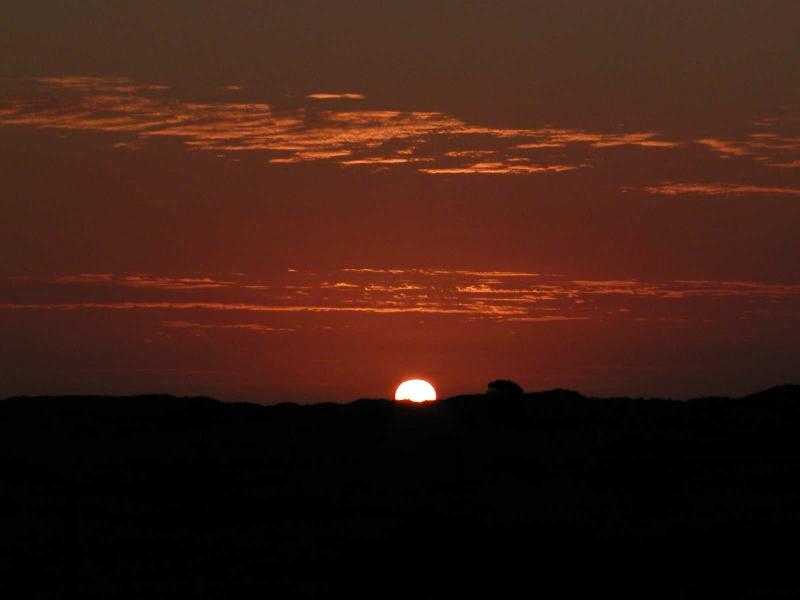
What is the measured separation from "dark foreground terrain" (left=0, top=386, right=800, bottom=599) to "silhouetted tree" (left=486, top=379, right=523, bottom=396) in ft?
0.92

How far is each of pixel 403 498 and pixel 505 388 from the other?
549 inches

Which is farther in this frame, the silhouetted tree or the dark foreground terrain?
the silhouetted tree

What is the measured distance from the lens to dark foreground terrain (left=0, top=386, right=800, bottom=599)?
779 inches

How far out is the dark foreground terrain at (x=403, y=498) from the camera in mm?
19781

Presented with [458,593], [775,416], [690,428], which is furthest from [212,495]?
[775,416]

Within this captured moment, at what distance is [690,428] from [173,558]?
21051mm

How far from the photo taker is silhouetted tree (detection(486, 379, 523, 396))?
40219mm

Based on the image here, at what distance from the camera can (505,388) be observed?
40594 mm

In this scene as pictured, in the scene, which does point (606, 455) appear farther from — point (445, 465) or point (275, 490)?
point (275, 490)

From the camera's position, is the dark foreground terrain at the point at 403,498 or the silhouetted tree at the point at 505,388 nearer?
the dark foreground terrain at the point at 403,498

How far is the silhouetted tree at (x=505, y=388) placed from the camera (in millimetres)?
40219

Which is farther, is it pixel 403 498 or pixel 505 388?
pixel 505 388

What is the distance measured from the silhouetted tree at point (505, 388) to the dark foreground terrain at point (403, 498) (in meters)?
0.28

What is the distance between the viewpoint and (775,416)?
40.1 m
